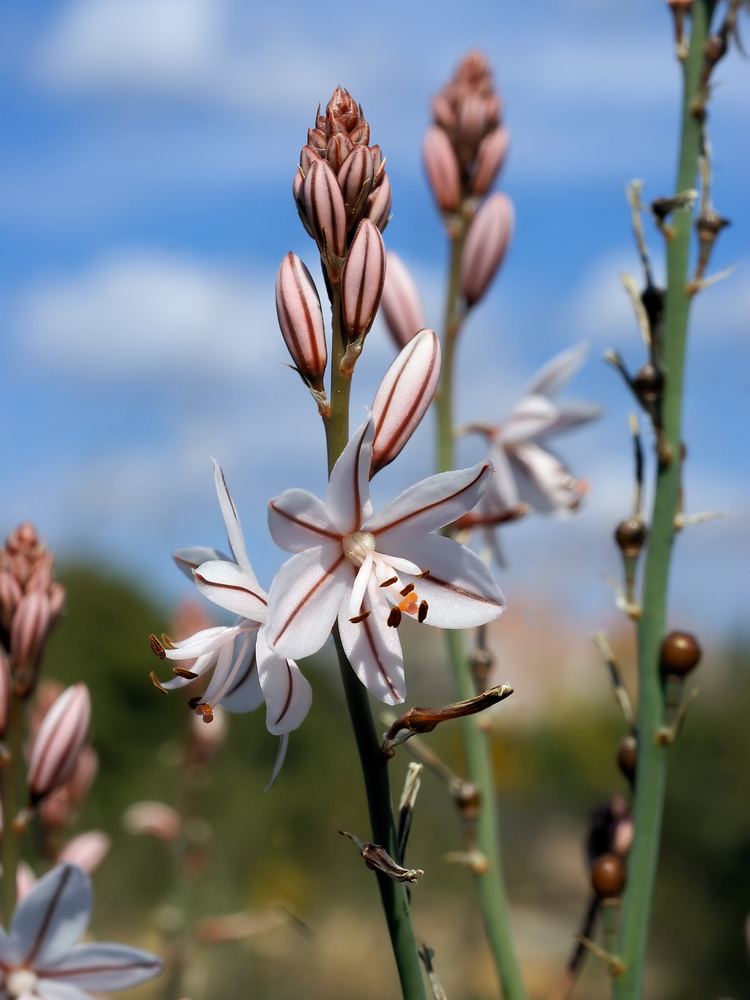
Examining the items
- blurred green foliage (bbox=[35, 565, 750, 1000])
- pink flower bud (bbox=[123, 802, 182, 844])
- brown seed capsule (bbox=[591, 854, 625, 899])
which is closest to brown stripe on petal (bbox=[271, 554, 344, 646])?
brown seed capsule (bbox=[591, 854, 625, 899])

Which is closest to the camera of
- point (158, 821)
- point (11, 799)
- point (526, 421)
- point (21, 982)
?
point (21, 982)

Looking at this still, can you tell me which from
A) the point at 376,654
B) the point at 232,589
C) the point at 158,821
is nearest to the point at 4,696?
the point at 232,589

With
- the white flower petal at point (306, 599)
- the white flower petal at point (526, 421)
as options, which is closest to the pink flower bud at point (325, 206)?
the white flower petal at point (306, 599)

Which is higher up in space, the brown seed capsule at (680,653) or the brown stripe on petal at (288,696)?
the brown stripe on petal at (288,696)

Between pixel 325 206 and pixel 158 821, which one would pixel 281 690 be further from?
pixel 158 821

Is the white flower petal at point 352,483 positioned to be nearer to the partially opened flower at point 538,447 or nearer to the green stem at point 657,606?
the green stem at point 657,606

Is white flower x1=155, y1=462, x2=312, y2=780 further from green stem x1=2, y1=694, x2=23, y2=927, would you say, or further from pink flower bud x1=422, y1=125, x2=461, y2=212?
pink flower bud x1=422, y1=125, x2=461, y2=212

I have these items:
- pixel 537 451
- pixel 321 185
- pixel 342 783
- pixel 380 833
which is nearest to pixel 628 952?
pixel 380 833
